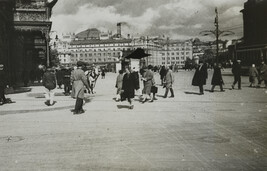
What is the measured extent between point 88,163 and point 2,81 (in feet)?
38.7

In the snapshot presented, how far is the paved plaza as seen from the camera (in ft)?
20.2

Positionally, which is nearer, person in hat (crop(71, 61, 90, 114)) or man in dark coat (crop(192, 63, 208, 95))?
person in hat (crop(71, 61, 90, 114))

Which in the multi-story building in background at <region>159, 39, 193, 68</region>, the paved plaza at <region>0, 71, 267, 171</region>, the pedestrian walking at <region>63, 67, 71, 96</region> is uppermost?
the multi-story building in background at <region>159, 39, 193, 68</region>

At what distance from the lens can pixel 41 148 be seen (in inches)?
296

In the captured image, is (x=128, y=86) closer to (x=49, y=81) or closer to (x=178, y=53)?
(x=49, y=81)

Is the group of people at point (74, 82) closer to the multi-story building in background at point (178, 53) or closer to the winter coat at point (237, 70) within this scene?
the winter coat at point (237, 70)

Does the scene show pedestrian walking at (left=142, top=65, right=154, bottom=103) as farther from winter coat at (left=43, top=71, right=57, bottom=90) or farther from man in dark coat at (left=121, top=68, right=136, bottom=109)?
winter coat at (left=43, top=71, right=57, bottom=90)

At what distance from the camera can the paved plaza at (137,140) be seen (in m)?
6.16

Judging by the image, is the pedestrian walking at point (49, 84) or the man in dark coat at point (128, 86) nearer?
the man in dark coat at point (128, 86)

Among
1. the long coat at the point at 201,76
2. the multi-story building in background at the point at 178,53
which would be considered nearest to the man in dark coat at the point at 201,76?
the long coat at the point at 201,76

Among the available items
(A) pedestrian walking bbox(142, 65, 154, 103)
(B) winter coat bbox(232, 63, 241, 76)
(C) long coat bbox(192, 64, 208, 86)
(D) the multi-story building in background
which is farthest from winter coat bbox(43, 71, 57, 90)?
(D) the multi-story building in background

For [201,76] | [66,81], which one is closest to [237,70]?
[201,76]

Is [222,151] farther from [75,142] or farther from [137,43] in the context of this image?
[137,43]

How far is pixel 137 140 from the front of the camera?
8.15m
